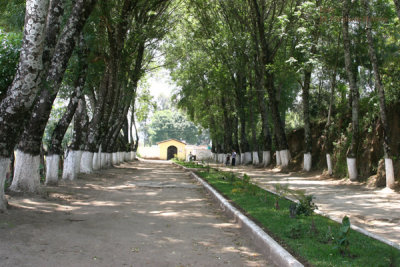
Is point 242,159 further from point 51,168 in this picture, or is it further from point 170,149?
point 170,149

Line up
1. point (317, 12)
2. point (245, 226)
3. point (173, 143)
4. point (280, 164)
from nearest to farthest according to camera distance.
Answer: point (245, 226) < point (317, 12) < point (280, 164) < point (173, 143)

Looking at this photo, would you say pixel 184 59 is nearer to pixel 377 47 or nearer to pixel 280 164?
pixel 280 164

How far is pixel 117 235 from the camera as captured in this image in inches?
249

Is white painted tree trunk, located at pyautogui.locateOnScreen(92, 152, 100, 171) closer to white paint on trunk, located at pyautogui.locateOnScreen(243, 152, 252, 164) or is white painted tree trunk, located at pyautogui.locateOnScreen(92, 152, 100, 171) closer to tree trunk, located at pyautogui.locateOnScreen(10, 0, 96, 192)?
tree trunk, located at pyautogui.locateOnScreen(10, 0, 96, 192)

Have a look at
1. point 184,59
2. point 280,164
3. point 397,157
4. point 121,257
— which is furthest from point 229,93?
point 121,257

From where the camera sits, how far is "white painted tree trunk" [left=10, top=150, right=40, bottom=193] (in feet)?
29.1

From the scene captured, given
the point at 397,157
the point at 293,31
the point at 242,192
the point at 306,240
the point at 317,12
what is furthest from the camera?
the point at 293,31

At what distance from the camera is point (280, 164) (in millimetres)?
23281

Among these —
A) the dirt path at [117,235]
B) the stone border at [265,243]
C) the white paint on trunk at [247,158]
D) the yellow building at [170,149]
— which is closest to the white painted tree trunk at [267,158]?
the white paint on trunk at [247,158]

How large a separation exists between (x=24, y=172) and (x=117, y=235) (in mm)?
3956

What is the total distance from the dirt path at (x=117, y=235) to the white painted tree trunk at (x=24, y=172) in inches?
13.2

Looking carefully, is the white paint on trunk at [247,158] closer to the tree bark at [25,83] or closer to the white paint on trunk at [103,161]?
the white paint on trunk at [103,161]

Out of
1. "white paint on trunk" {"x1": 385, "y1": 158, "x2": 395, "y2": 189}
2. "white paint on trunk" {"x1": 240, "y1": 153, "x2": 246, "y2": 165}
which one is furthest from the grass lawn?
"white paint on trunk" {"x1": 240, "y1": 153, "x2": 246, "y2": 165}

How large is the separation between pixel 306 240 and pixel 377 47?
1636 centimetres
